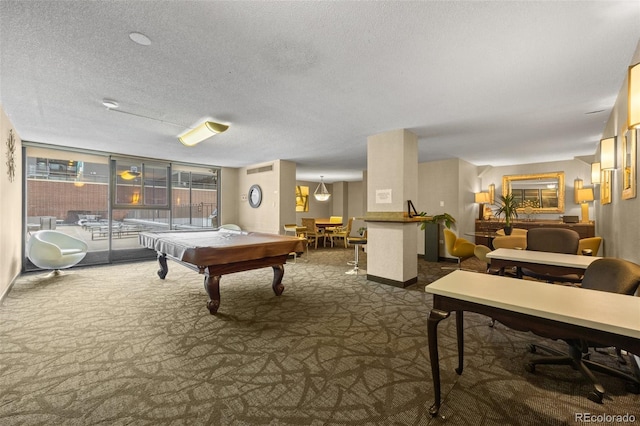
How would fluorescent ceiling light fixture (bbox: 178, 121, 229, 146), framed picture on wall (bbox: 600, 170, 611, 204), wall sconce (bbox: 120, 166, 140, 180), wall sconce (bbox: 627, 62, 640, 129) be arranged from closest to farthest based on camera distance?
1. wall sconce (bbox: 627, 62, 640, 129)
2. framed picture on wall (bbox: 600, 170, 611, 204)
3. fluorescent ceiling light fixture (bbox: 178, 121, 229, 146)
4. wall sconce (bbox: 120, 166, 140, 180)

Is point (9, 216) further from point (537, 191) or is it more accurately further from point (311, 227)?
point (537, 191)

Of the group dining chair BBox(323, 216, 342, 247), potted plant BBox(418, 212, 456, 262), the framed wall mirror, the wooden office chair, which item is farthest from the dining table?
the framed wall mirror

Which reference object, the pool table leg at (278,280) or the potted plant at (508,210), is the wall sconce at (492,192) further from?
the pool table leg at (278,280)

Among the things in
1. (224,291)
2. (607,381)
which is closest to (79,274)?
(224,291)

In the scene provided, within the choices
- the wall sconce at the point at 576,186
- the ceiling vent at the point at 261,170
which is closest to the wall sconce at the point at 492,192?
the wall sconce at the point at 576,186

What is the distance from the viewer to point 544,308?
1.30 metres

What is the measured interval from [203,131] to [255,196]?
12.4 ft

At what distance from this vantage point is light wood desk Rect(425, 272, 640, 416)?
115 cm

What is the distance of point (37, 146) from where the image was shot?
211 inches

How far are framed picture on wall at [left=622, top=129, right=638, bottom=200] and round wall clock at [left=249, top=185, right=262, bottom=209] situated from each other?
22.9ft

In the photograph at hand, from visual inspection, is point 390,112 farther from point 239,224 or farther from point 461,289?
point 239,224

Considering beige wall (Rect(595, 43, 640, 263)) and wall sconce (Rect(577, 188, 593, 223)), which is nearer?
beige wall (Rect(595, 43, 640, 263))

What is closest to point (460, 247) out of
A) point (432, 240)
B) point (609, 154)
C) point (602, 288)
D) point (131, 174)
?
point (432, 240)

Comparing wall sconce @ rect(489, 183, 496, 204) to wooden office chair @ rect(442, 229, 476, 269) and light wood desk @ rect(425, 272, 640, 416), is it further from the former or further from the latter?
light wood desk @ rect(425, 272, 640, 416)
